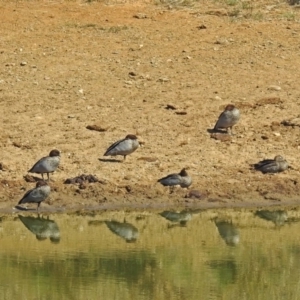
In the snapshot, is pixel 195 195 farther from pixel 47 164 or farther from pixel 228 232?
pixel 47 164

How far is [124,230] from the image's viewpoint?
14867 mm

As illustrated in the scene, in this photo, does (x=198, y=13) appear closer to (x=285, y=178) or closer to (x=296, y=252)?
(x=285, y=178)

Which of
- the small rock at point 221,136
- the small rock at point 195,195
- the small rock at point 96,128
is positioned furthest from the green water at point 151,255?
the small rock at point 96,128

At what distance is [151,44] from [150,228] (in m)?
7.91

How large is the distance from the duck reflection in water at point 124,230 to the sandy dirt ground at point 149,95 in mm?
816

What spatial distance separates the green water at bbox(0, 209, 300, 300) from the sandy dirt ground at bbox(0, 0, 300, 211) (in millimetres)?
739

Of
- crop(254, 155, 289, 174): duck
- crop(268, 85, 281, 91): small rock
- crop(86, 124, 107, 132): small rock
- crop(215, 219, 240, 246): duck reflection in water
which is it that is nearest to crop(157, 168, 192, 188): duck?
crop(215, 219, 240, 246): duck reflection in water

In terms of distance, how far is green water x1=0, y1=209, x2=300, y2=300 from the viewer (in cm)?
1210

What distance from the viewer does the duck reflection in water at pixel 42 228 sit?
568 inches

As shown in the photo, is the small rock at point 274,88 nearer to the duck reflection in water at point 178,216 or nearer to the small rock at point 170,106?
the small rock at point 170,106

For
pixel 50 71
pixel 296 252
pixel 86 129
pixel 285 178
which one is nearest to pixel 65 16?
pixel 50 71

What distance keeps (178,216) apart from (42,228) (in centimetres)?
189

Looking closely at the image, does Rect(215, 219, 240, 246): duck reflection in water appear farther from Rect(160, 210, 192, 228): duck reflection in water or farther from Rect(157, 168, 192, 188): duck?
Rect(157, 168, 192, 188): duck

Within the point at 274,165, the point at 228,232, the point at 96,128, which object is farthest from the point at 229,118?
the point at 228,232
